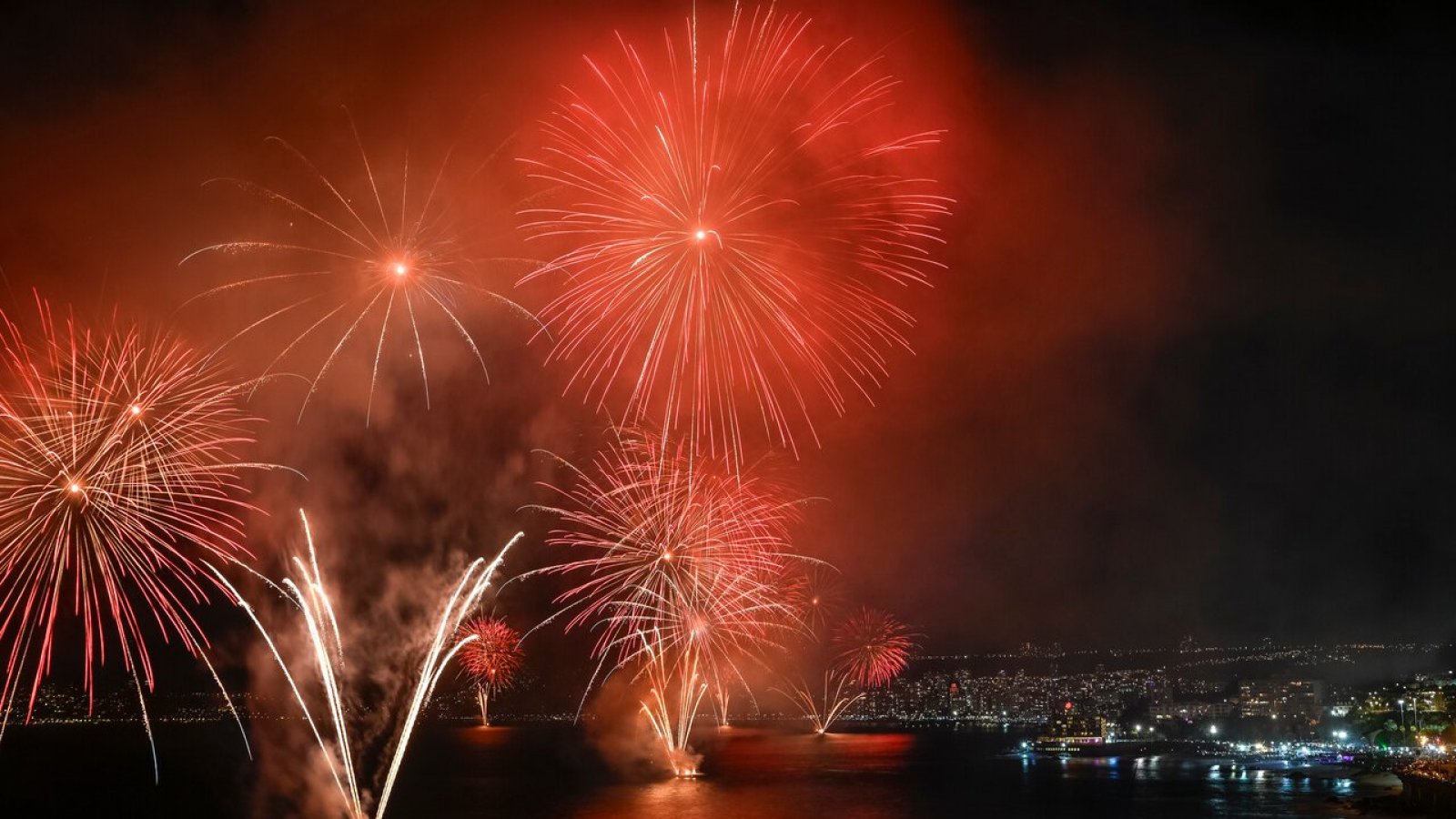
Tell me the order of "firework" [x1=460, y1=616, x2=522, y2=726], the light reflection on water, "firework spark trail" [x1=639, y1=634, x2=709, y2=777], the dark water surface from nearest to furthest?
"firework" [x1=460, y1=616, x2=522, y2=726]
"firework spark trail" [x1=639, y1=634, x2=709, y2=777]
the light reflection on water
the dark water surface

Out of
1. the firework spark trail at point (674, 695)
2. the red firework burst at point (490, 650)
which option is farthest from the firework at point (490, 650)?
the firework spark trail at point (674, 695)

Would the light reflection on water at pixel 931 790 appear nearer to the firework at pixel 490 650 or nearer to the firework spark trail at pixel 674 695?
the firework spark trail at pixel 674 695

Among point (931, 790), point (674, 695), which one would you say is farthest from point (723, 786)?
point (674, 695)

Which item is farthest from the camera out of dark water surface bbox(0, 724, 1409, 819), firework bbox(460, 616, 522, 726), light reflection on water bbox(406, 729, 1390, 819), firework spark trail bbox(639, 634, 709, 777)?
dark water surface bbox(0, 724, 1409, 819)

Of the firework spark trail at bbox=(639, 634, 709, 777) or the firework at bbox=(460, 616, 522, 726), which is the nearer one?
the firework at bbox=(460, 616, 522, 726)

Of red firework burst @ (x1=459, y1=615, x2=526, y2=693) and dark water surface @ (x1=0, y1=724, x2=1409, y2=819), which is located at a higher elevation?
red firework burst @ (x1=459, y1=615, x2=526, y2=693)

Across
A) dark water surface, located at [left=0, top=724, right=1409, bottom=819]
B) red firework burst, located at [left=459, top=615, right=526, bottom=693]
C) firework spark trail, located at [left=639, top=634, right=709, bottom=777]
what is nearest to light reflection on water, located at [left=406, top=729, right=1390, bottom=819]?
dark water surface, located at [left=0, top=724, right=1409, bottom=819]

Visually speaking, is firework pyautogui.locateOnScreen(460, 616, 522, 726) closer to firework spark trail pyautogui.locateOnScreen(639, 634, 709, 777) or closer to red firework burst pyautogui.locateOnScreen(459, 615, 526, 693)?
red firework burst pyautogui.locateOnScreen(459, 615, 526, 693)

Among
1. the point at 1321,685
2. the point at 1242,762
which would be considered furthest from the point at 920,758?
the point at 1321,685

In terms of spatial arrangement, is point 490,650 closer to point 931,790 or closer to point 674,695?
point 931,790
